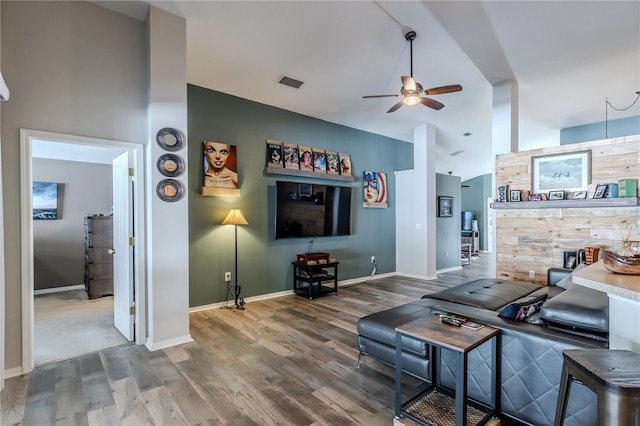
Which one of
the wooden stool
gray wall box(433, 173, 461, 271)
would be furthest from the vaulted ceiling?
the wooden stool

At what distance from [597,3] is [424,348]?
3.65 m

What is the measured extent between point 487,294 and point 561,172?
238 cm

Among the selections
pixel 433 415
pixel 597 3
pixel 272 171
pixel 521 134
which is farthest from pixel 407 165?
pixel 433 415

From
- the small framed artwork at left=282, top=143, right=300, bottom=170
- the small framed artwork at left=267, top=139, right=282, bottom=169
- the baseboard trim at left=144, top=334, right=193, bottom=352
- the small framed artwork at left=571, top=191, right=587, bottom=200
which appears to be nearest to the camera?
the baseboard trim at left=144, top=334, right=193, bottom=352

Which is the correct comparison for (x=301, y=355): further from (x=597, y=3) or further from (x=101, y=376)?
(x=597, y=3)

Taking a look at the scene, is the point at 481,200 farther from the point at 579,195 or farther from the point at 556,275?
the point at 556,275

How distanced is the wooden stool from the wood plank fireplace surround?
10.8 ft

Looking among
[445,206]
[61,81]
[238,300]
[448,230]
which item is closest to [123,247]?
[61,81]

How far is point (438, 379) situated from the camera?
7.50 ft

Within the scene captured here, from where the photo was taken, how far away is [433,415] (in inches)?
78.1

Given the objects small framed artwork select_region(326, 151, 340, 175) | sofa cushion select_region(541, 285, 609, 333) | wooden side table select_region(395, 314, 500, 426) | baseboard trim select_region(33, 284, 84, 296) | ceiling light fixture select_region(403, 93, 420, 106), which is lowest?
baseboard trim select_region(33, 284, 84, 296)

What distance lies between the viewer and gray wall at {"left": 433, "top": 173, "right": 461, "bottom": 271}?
292 inches

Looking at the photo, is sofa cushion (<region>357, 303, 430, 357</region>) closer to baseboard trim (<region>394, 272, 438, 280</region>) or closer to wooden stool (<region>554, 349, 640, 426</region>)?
wooden stool (<region>554, 349, 640, 426</region>)

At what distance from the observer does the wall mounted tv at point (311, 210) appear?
5184 millimetres
